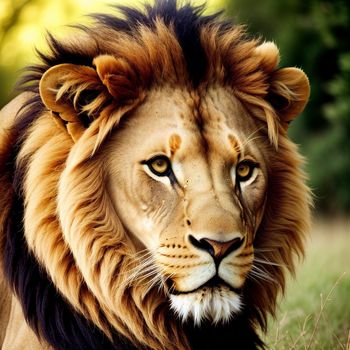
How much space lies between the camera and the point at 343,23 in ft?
43.1

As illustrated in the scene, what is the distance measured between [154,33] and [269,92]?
27.8 inches

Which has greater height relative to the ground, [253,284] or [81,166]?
[81,166]

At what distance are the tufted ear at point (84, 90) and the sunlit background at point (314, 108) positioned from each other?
1.63ft

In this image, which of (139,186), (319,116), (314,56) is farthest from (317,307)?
(319,116)

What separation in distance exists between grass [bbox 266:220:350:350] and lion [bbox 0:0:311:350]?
2.83ft

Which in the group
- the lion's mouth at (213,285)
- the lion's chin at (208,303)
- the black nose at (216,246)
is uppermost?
the black nose at (216,246)

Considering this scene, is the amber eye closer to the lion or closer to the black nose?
the lion

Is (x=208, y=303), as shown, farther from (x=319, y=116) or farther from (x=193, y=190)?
(x=319, y=116)

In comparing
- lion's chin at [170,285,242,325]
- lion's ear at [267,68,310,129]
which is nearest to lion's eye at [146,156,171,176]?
lion's chin at [170,285,242,325]

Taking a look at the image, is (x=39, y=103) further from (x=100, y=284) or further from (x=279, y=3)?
(x=279, y=3)

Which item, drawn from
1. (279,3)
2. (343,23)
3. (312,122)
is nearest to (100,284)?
(343,23)

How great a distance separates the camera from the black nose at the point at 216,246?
3.33 metres

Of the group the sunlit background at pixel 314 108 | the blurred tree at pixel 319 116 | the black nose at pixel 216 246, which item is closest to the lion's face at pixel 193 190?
the black nose at pixel 216 246

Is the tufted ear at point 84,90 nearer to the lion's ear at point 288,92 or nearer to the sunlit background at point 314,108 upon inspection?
the sunlit background at point 314,108
